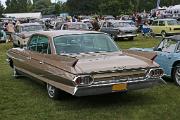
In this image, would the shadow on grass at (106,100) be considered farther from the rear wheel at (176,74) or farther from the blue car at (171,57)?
the blue car at (171,57)

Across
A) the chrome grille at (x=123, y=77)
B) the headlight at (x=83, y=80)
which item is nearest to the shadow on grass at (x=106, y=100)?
the chrome grille at (x=123, y=77)

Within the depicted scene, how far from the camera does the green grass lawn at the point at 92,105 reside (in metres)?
7.35

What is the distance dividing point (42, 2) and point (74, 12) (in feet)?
158

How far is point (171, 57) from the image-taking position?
1026 cm

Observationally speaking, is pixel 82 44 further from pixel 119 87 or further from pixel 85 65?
pixel 119 87

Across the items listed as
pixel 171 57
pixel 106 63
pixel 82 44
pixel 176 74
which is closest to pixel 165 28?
pixel 171 57

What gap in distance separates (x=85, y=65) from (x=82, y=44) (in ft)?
4.47

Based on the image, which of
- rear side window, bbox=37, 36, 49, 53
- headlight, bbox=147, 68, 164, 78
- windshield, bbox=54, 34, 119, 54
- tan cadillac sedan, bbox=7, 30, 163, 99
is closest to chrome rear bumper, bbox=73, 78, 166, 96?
tan cadillac sedan, bbox=7, 30, 163, 99

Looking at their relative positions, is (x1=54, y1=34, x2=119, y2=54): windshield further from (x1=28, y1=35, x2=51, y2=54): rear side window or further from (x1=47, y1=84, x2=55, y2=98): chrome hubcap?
(x1=47, y1=84, x2=55, y2=98): chrome hubcap

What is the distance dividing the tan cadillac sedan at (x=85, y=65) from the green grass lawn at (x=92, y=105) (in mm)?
398

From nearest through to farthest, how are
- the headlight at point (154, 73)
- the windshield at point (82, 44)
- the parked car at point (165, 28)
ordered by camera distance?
the headlight at point (154, 73) → the windshield at point (82, 44) → the parked car at point (165, 28)

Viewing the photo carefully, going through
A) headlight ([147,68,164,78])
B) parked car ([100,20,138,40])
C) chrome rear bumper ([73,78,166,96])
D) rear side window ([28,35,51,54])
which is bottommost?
parked car ([100,20,138,40])

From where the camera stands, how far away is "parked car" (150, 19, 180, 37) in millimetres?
30359

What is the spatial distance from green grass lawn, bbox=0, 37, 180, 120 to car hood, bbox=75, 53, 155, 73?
2.63ft
